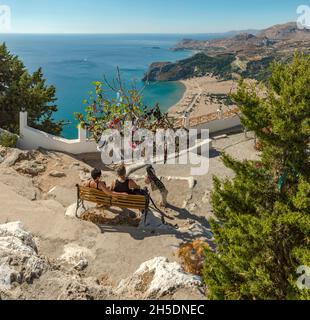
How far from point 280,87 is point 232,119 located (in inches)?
620

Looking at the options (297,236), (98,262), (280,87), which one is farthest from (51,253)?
(280,87)

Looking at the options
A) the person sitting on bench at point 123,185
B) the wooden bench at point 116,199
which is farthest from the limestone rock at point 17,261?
the person sitting on bench at point 123,185

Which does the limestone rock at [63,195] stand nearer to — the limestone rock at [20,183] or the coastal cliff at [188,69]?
the limestone rock at [20,183]

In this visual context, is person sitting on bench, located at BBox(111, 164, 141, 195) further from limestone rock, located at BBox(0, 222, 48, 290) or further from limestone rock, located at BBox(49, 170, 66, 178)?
limestone rock, located at BBox(49, 170, 66, 178)

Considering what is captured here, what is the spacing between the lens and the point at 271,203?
6137 mm

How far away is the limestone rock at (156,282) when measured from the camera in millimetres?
6191

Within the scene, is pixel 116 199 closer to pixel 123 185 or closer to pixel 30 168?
pixel 123 185

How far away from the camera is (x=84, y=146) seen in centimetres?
1616

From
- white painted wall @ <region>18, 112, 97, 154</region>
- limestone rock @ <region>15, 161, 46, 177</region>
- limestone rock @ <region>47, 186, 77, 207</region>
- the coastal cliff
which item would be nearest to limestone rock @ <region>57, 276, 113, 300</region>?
limestone rock @ <region>47, 186, 77, 207</region>

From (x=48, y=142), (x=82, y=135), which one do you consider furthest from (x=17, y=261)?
(x=82, y=135)

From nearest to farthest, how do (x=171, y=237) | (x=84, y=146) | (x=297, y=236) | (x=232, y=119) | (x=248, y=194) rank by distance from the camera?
(x=297, y=236) → (x=248, y=194) → (x=171, y=237) → (x=84, y=146) → (x=232, y=119)

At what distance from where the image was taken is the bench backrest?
30.4ft

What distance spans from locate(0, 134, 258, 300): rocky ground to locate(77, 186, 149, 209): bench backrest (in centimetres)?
55
